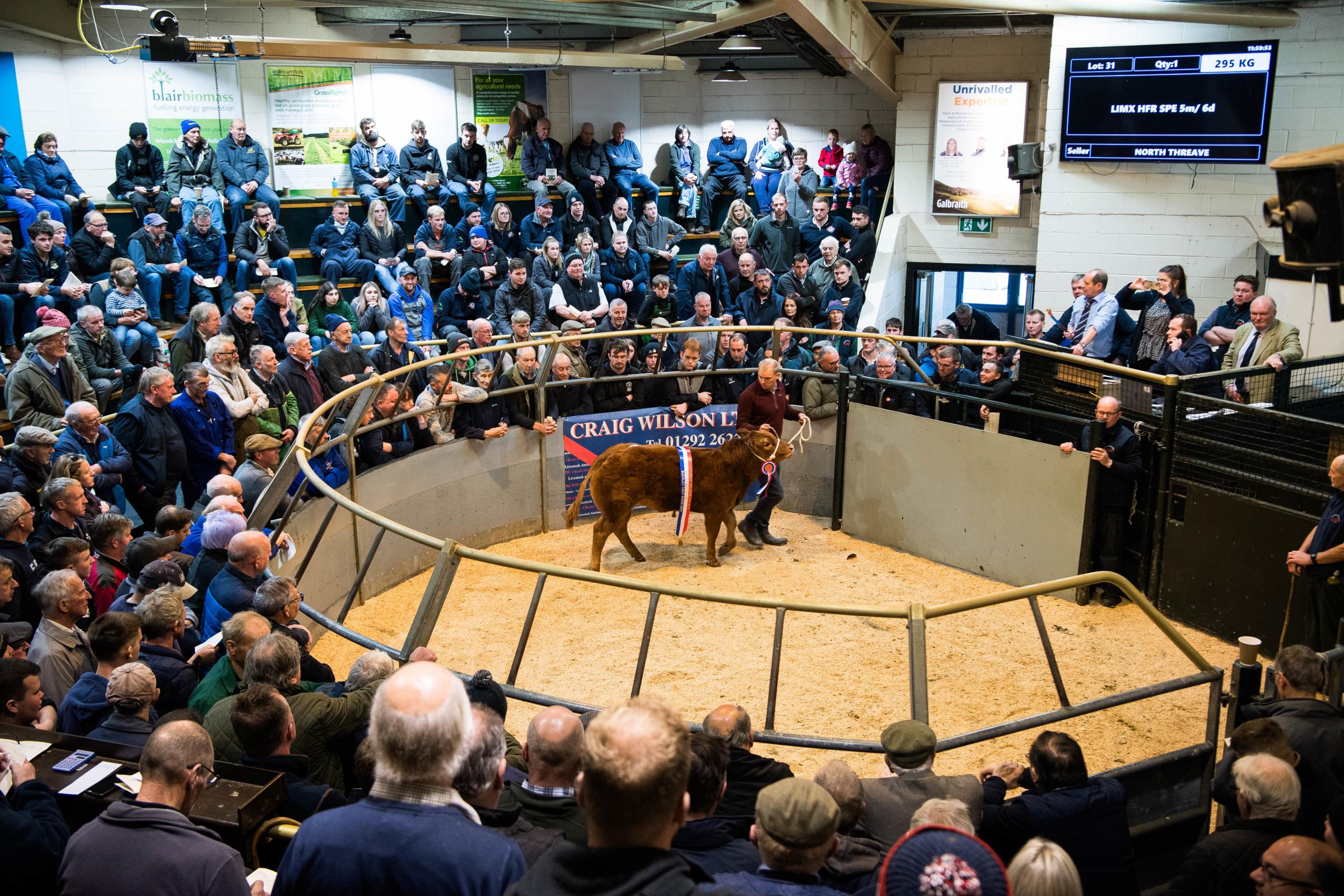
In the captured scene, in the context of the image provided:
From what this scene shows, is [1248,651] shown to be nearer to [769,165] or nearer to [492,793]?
[492,793]

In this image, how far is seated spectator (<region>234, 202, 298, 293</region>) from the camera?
39.0 ft

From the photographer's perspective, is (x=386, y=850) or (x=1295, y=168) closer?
(x=386, y=850)

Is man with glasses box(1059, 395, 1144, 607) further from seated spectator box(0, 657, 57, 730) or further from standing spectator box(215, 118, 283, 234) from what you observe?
standing spectator box(215, 118, 283, 234)

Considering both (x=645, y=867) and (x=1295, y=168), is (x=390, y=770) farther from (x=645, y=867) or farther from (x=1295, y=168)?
(x=1295, y=168)

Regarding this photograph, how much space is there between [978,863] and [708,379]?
8038 millimetres

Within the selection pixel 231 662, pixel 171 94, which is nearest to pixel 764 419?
pixel 231 662

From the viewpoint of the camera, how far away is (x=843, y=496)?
9.84 m

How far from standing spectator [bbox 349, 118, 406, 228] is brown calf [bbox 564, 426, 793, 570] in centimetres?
619

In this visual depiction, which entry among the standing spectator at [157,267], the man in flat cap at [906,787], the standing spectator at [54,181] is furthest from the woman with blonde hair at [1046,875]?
the standing spectator at [54,181]

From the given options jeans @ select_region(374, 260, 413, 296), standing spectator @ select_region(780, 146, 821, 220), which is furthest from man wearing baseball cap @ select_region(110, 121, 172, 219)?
standing spectator @ select_region(780, 146, 821, 220)

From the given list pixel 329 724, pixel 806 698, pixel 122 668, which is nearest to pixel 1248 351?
pixel 806 698

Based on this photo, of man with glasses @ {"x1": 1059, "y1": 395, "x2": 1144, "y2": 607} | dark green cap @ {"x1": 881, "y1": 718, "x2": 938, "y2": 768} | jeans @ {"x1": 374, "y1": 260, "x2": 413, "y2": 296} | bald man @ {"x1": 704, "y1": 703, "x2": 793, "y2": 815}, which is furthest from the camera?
jeans @ {"x1": 374, "y1": 260, "x2": 413, "y2": 296}

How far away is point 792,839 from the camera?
2.83 metres

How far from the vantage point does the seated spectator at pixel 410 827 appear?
236 centimetres
